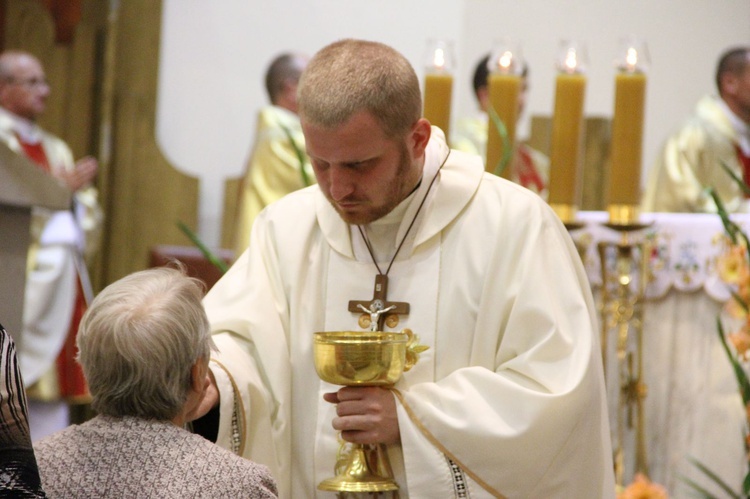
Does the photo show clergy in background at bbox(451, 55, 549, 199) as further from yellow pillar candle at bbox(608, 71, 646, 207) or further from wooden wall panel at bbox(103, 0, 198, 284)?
wooden wall panel at bbox(103, 0, 198, 284)

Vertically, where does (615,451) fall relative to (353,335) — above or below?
below

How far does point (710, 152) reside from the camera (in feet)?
23.5

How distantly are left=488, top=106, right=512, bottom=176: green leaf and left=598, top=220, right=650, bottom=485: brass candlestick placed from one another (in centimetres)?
40

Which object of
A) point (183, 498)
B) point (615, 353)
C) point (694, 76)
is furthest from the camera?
point (694, 76)

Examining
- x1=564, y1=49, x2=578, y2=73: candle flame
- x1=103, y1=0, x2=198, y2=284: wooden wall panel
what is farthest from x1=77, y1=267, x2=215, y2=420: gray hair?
x1=103, y1=0, x2=198, y2=284: wooden wall panel

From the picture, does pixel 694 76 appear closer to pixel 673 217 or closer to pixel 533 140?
pixel 533 140

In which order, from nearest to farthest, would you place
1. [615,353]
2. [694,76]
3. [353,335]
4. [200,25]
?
[353,335], [615,353], [694,76], [200,25]

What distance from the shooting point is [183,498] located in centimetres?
190

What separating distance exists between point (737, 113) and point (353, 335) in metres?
5.67

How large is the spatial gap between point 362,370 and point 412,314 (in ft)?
1.20

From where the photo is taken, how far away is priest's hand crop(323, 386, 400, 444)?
2.37 metres

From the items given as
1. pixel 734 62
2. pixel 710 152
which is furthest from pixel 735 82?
pixel 710 152

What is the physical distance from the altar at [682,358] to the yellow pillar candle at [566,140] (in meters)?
0.32

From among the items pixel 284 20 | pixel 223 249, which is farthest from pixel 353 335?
pixel 284 20
